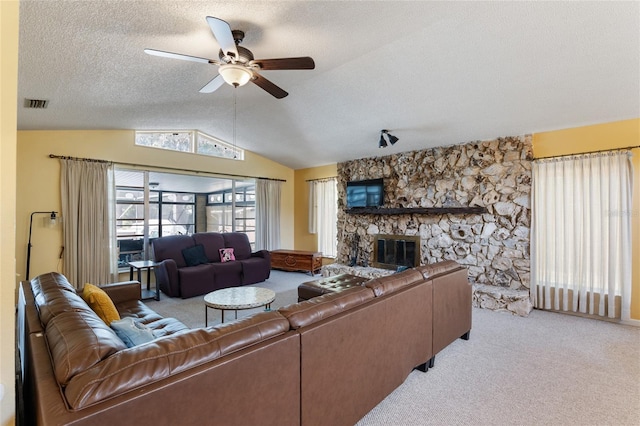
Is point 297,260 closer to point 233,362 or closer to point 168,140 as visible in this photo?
point 168,140

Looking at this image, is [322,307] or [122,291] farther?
[122,291]

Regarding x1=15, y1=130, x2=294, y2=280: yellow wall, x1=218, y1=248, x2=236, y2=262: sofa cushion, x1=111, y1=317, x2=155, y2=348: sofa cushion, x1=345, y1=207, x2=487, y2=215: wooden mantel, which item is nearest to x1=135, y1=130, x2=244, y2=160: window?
x1=15, y1=130, x2=294, y2=280: yellow wall

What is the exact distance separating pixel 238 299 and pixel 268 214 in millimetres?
3987

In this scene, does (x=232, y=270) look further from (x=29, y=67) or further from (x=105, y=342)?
(x=105, y=342)

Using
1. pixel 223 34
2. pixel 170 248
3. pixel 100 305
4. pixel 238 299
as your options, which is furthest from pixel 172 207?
pixel 223 34

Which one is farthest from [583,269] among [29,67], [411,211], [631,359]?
[29,67]

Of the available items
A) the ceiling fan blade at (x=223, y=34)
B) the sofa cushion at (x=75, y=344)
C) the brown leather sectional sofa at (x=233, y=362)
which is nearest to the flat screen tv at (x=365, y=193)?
the brown leather sectional sofa at (x=233, y=362)

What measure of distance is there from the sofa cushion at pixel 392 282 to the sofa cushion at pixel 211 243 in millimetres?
4000

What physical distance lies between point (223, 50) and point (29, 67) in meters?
1.91

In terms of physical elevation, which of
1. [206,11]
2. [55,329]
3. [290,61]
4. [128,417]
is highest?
[206,11]

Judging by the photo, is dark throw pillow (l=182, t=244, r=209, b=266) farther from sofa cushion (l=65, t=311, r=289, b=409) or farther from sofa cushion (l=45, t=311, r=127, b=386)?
sofa cushion (l=65, t=311, r=289, b=409)

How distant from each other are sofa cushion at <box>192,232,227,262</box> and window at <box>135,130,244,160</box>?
1.69 meters

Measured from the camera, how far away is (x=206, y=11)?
213 cm

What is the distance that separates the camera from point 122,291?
3.06 meters
